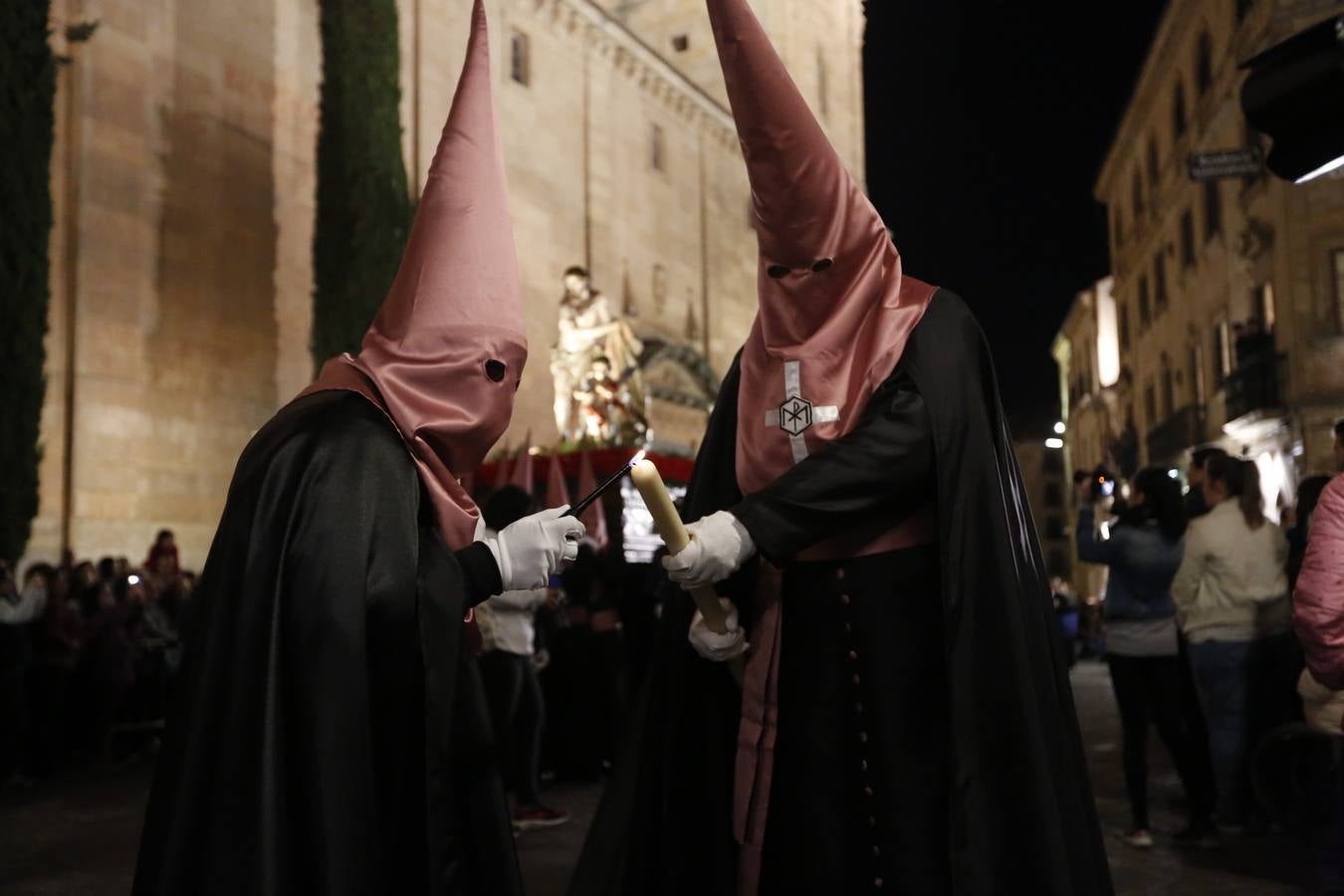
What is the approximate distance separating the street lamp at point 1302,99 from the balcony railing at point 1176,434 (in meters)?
24.9

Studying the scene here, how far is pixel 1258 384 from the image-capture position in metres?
21.8

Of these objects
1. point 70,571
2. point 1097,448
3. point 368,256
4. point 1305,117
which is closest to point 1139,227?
point 1097,448

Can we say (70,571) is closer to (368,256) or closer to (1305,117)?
(368,256)

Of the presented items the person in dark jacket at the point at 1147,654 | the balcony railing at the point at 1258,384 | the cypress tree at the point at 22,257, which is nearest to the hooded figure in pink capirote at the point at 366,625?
the person in dark jacket at the point at 1147,654

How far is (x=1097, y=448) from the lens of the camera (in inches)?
1849

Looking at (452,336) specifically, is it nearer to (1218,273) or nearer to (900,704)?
(900,704)

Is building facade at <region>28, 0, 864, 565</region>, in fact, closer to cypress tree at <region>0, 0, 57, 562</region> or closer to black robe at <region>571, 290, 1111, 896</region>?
cypress tree at <region>0, 0, 57, 562</region>

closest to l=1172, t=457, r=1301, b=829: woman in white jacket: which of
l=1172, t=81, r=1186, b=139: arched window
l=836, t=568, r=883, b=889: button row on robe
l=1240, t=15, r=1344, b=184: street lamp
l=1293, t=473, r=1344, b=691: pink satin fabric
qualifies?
l=1293, t=473, r=1344, b=691: pink satin fabric

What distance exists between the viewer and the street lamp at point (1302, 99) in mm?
3110

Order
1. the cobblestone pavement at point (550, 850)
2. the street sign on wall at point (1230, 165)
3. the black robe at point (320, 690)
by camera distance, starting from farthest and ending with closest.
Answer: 1. the street sign on wall at point (1230, 165)
2. the cobblestone pavement at point (550, 850)
3. the black robe at point (320, 690)

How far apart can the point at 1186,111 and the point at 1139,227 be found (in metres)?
7.10

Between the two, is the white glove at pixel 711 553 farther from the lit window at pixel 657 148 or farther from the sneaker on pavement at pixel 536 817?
the lit window at pixel 657 148

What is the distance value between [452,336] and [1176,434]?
30316 millimetres

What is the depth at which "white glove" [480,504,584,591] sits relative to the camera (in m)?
2.57
